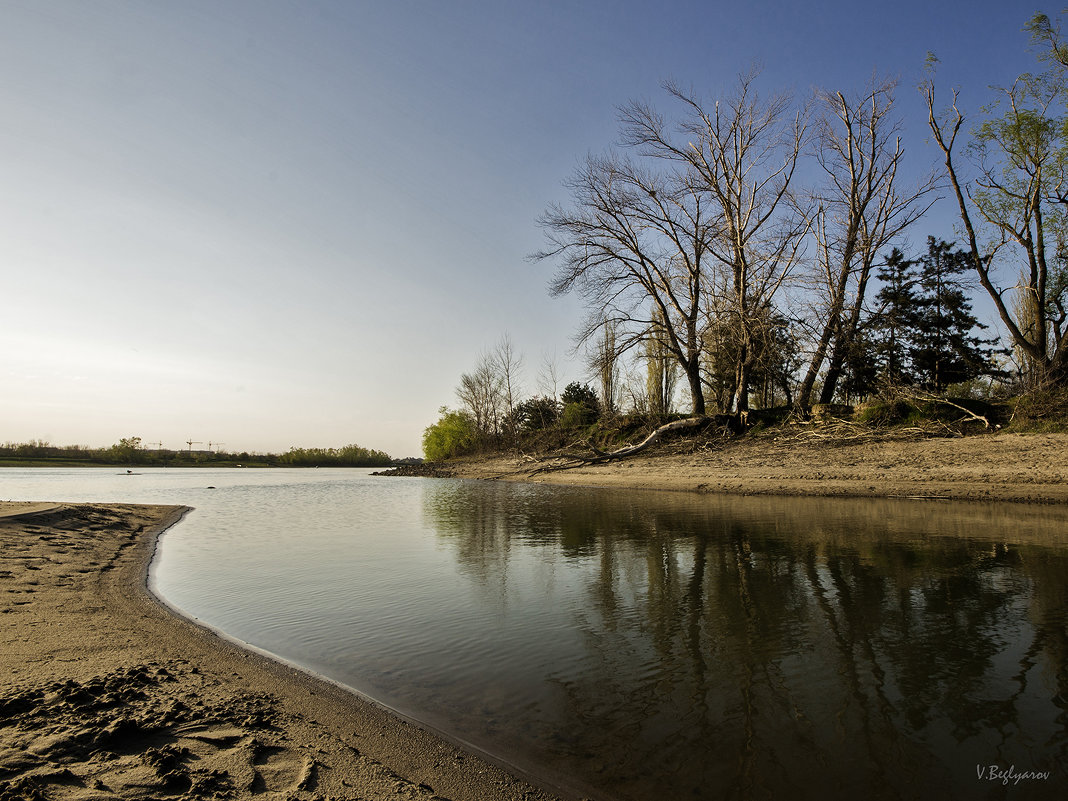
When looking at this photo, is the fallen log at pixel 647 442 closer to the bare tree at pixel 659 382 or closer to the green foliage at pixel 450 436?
the bare tree at pixel 659 382

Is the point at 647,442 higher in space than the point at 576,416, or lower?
lower

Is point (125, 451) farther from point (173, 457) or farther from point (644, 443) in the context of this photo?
point (644, 443)

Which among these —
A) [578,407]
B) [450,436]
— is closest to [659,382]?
[578,407]

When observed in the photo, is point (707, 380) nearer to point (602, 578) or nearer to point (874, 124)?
point (874, 124)

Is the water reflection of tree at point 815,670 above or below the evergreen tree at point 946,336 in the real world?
below

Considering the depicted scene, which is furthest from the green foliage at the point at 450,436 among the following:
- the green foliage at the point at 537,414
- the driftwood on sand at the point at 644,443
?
the driftwood on sand at the point at 644,443

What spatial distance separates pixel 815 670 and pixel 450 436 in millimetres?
62456

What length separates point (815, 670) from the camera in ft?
14.2

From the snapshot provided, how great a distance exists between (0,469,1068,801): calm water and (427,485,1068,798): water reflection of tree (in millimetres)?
18

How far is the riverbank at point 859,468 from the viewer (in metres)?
13.8

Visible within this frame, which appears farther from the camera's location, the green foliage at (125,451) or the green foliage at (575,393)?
the green foliage at (125,451)

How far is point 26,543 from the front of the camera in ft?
30.4

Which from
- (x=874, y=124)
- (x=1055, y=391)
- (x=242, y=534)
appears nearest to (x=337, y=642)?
(x=242, y=534)

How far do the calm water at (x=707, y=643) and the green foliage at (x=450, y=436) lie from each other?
158 feet
